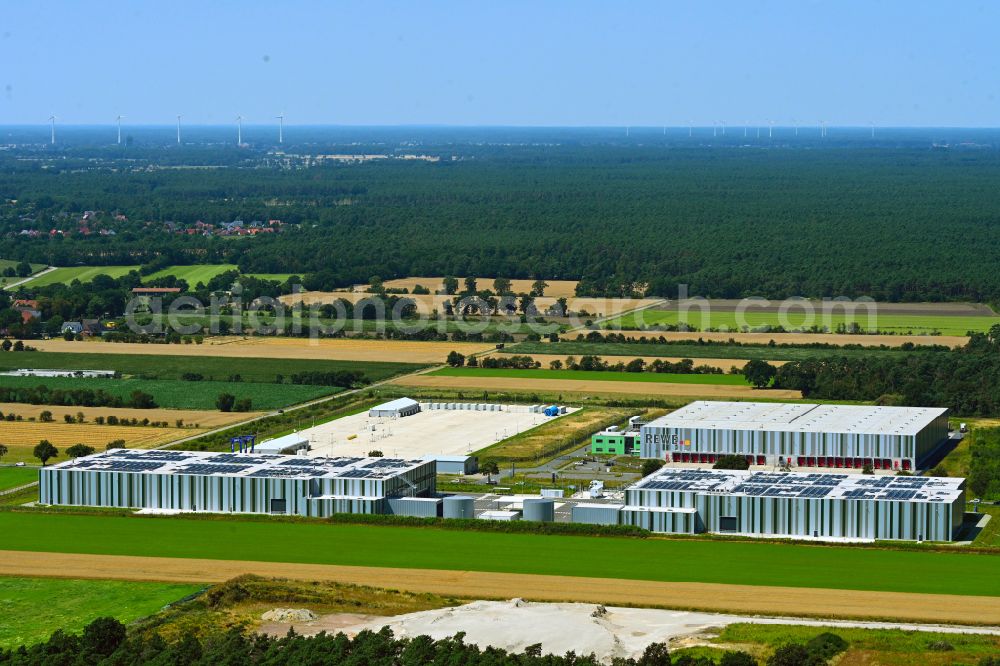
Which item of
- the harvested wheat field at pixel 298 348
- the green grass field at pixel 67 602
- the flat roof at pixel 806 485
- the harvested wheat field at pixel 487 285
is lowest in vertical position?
the harvested wheat field at pixel 298 348

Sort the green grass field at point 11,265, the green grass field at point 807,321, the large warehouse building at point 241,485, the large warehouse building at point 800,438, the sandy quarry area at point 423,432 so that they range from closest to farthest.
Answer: the large warehouse building at point 241,485 → the large warehouse building at point 800,438 → the sandy quarry area at point 423,432 → the green grass field at point 807,321 → the green grass field at point 11,265

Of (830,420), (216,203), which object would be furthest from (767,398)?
(216,203)

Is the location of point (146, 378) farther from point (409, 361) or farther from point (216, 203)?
point (216, 203)

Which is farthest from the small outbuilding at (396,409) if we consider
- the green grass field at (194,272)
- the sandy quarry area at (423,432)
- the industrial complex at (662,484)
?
the green grass field at (194,272)

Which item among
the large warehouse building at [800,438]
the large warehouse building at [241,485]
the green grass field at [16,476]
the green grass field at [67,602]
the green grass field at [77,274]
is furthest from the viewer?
the green grass field at [77,274]

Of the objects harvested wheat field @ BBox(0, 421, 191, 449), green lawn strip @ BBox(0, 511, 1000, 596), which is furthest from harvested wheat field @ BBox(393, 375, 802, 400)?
green lawn strip @ BBox(0, 511, 1000, 596)

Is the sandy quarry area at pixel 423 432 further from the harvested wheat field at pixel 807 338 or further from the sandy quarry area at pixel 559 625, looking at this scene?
the harvested wheat field at pixel 807 338
